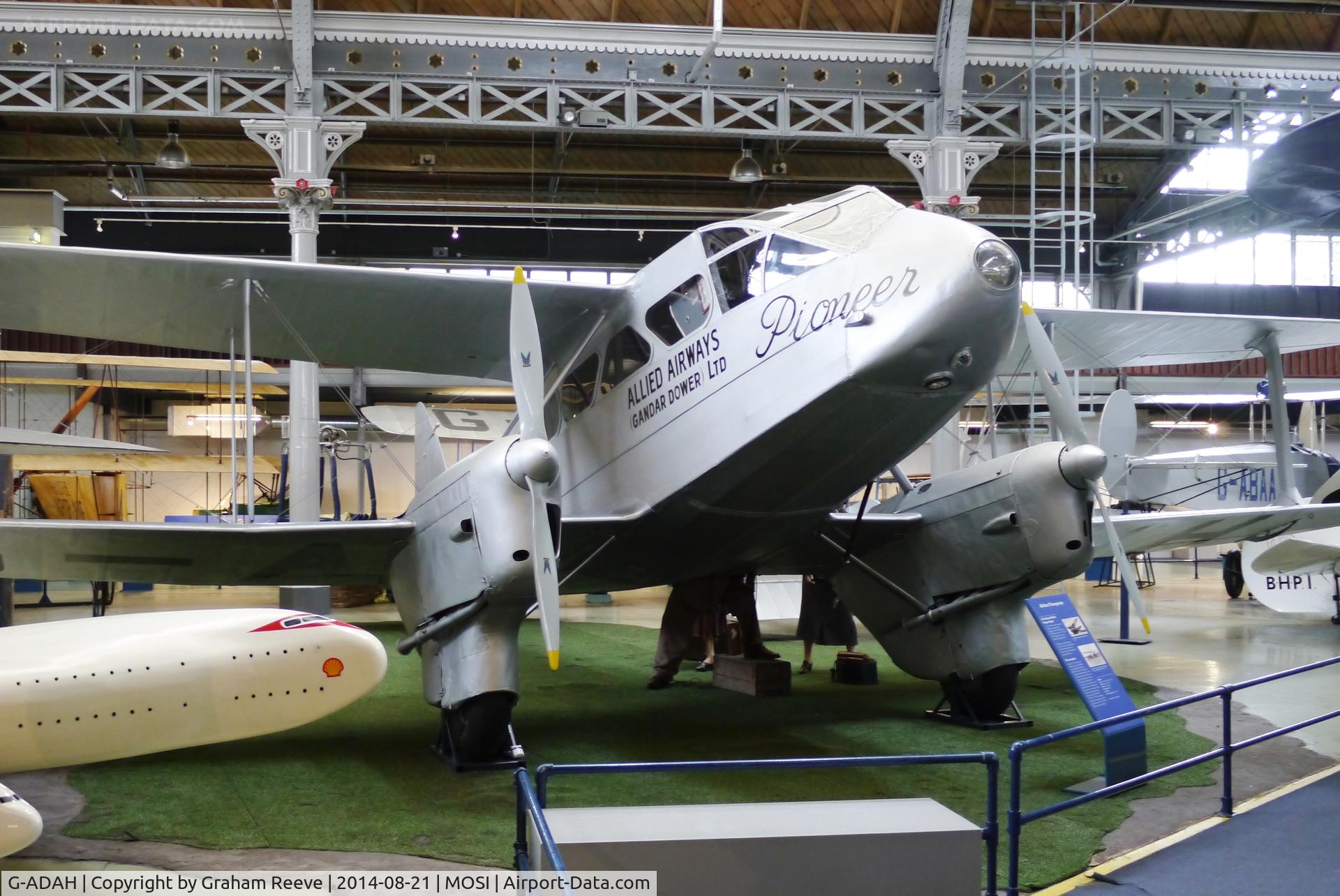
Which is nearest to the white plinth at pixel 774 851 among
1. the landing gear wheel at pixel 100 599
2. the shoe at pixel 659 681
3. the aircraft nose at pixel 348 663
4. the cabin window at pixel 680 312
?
the aircraft nose at pixel 348 663

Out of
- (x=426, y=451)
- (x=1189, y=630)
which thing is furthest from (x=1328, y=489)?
(x=426, y=451)

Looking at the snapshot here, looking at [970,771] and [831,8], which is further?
[831,8]

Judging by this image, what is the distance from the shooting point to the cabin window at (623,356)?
28.2 ft

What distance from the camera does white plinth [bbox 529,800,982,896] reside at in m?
4.21

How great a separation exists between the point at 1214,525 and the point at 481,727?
8443 millimetres

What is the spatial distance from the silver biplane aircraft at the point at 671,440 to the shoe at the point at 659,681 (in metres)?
2.20

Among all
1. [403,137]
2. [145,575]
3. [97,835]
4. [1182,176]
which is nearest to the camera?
[97,835]

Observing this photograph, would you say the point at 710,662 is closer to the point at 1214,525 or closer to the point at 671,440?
the point at 1214,525

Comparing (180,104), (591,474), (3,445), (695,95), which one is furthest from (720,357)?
(180,104)

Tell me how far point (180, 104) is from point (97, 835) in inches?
735

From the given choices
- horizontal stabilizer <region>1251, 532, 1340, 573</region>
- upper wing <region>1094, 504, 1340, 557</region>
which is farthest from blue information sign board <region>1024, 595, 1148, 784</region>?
horizontal stabilizer <region>1251, 532, 1340, 573</region>

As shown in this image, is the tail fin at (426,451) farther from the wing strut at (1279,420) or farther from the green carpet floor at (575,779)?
the wing strut at (1279,420)

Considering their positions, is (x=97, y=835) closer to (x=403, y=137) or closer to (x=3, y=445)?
(x=3, y=445)

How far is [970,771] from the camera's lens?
25.9 feet
